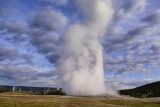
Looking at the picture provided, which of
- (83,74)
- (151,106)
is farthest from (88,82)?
(151,106)

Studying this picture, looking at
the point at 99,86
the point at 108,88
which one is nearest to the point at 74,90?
the point at 99,86

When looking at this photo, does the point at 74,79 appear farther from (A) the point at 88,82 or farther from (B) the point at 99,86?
(B) the point at 99,86

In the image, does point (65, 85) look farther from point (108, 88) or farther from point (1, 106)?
point (1, 106)

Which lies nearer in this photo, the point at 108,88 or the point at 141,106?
the point at 141,106

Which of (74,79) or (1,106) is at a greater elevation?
(74,79)

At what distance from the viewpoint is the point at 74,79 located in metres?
111

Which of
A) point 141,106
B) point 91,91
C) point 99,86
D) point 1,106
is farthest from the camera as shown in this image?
point 99,86

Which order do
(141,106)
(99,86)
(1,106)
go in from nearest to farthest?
(1,106) < (141,106) < (99,86)

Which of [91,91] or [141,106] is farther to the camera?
[91,91]

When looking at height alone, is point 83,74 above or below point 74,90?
above

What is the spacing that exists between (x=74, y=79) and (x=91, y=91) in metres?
14.6

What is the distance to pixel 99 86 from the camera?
110 meters

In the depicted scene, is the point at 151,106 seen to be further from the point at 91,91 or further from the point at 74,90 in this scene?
the point at 74,90

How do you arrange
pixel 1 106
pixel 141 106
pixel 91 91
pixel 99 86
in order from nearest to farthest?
pixel 1 106, pixel 141 106, pixel 91 91, pixel 99 86
